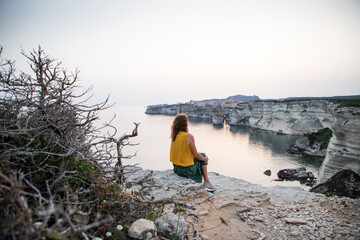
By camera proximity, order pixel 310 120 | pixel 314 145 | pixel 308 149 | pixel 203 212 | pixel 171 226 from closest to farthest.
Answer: pixel 171 226 → pixel 203 212 → pixel 314 145 → pixel 308 149 → pixel 310 120

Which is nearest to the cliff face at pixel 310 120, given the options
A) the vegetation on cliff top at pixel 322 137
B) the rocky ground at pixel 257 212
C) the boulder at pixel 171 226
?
the vegetation on cliff top at pixel 322 137

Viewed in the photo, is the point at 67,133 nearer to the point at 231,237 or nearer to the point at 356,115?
the point at 231,237

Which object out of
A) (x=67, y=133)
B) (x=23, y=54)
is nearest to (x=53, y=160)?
(x=67, y=133)

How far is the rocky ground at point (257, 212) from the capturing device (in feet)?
10.2

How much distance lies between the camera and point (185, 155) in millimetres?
4180

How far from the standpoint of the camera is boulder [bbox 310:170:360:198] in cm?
866

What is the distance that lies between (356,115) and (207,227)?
18991 mm

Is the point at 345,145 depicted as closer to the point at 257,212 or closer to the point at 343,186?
the point at 343,186

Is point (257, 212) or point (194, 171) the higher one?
point (194, 171)

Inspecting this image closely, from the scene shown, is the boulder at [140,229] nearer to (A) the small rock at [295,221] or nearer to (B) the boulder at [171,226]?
(B) the boulder at [171,226]

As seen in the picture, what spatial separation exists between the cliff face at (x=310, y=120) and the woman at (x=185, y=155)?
53.0 feet

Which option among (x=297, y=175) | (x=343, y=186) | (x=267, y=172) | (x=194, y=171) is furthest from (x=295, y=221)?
(x=267, y=172)

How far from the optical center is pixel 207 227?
124 inches

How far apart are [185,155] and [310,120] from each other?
158 ft
